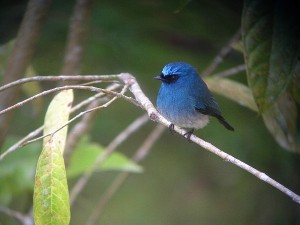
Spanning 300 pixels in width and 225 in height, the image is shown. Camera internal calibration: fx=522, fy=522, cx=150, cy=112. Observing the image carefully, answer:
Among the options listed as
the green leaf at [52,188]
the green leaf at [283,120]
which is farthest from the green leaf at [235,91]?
the green leaf at [52,188]

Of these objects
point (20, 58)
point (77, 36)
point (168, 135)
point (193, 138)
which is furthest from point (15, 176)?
point (168, 135)

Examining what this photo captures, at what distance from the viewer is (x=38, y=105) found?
131 inches

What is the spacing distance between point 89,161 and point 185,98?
0.71 metres

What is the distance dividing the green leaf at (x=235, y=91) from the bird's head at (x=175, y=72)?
0.23m

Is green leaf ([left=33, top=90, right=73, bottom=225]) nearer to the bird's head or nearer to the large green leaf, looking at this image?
the large green leaf

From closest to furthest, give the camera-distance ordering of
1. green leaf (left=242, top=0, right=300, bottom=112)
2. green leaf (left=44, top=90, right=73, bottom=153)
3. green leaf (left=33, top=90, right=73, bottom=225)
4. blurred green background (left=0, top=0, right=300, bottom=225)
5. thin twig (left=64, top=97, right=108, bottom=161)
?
green leaf (left=33, top=90, right=73, bottom=225) → green leaf (left=44, top=90, right=73, bottom=153) → green leaf (left=242, top=0, right=300, bottom=112) → thin twig (left=64, top=97, right=108, bottom=161) → blurred green background (left=0, top=0, right=300, bottom=225)

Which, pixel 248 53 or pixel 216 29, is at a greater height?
pixel 248 53

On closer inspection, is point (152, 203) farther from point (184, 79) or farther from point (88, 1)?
point (88, 1)

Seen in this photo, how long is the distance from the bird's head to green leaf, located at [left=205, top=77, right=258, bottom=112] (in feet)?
0.75

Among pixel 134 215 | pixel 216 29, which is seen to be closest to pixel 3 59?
pixel 216 29

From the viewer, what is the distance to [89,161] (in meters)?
3.20

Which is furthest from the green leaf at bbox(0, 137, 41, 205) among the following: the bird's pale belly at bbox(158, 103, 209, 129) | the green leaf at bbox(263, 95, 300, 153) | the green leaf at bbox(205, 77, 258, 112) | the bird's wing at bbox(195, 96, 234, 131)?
the green leaf at bbox(263, 95, 300, 153)

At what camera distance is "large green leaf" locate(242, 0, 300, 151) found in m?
2.22

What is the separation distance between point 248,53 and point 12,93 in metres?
1.24
